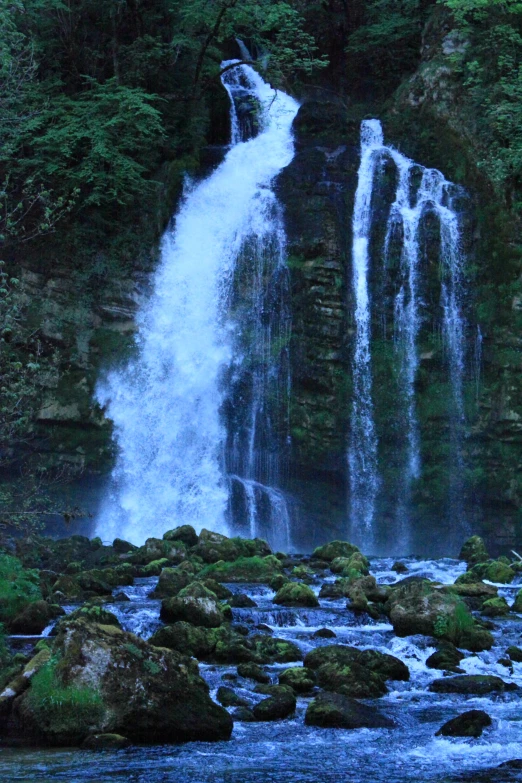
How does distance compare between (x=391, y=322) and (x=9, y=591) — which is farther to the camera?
(x=391, y=322)

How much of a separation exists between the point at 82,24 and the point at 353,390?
13.5 metres

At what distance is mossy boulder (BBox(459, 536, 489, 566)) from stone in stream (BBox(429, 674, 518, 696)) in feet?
29.8

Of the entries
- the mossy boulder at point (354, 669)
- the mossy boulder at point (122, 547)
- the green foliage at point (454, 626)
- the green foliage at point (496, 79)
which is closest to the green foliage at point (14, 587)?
the mossy boulder at point (354, 669)

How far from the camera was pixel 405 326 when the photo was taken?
23.8m

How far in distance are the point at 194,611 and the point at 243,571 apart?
184 inches

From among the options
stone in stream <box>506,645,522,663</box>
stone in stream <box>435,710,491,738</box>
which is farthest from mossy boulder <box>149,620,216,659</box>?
stone in stream <box>506,645,522,663</box>

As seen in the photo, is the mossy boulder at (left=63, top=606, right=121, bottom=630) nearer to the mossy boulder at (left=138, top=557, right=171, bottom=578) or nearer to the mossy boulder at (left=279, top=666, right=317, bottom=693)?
the mossy boulder at (left=279, top=666, right=317, bottom=693)

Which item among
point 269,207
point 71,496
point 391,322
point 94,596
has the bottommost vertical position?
point 94,596

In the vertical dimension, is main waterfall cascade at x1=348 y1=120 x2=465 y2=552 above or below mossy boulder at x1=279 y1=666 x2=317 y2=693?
above

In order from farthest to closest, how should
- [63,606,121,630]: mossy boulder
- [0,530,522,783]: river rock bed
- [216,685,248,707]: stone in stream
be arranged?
[63,606,121,630]: mossy boulder → [216,685,248,707]: stone in stream → [0,530,522,783]: river rock bed

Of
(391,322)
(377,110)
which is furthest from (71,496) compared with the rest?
(377,110)

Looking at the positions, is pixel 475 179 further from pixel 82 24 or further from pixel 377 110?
pixel 82 24

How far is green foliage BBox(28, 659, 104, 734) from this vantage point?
816cm

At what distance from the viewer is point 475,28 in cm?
2667
